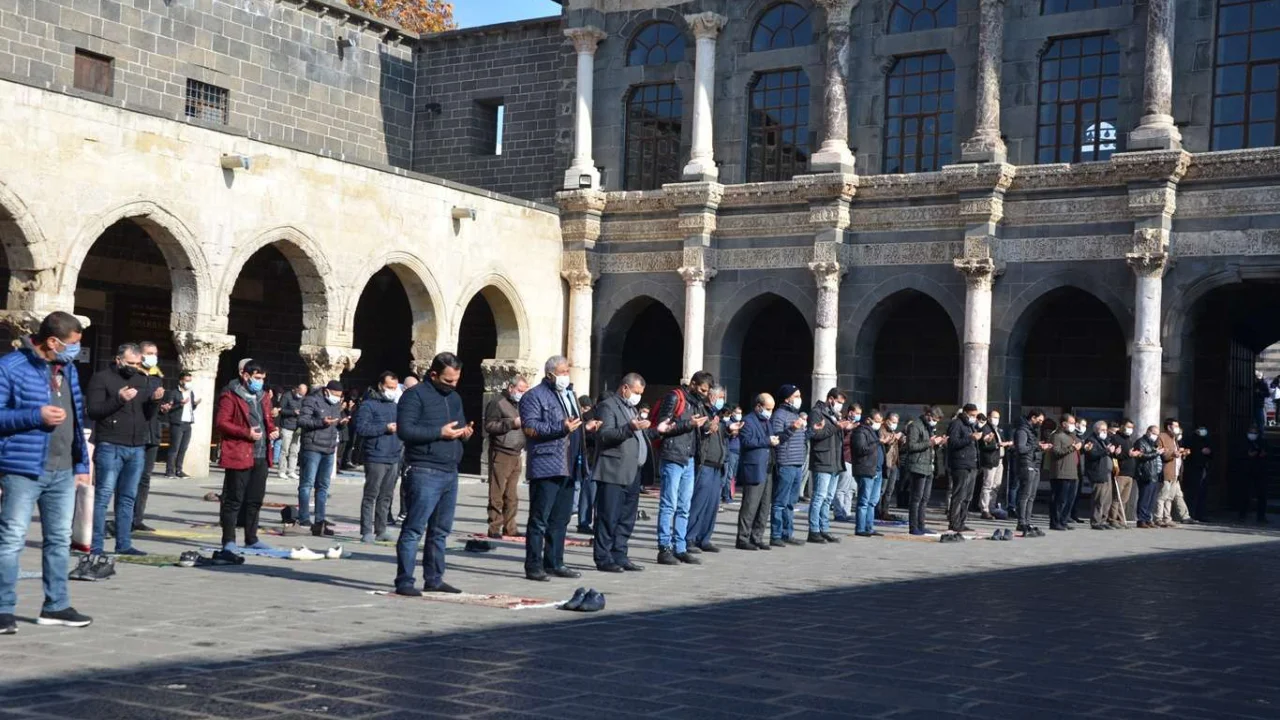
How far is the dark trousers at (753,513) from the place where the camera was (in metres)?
15.4

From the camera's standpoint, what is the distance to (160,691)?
663 centimetres

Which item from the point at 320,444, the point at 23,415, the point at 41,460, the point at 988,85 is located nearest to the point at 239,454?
the point at 320,444

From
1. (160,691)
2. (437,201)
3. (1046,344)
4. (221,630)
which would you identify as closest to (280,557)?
(221,630)

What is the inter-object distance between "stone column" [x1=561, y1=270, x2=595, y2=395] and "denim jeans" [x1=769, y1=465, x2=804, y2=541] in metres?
13.1

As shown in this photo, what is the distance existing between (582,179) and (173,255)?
374 inches

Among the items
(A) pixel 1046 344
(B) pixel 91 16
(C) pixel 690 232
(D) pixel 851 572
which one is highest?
(B) pixel 91 16

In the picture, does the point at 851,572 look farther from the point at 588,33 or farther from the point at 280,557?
the point at 588,33

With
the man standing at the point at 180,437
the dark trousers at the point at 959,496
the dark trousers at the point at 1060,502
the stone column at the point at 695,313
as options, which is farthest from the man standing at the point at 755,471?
the stone column at the point at 695,313

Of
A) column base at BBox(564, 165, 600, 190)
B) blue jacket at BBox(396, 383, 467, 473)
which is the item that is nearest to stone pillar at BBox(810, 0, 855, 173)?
column base at BBox(564, 165, 600, 190)

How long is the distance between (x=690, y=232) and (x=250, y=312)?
340 inches

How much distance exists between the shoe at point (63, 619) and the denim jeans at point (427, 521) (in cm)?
234

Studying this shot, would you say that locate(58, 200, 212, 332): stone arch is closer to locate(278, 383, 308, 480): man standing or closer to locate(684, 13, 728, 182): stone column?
locate(278, 383, 308, 480): man standing

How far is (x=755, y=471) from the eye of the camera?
15.2 meters

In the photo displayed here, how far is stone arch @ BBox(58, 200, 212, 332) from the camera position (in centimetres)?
2012
